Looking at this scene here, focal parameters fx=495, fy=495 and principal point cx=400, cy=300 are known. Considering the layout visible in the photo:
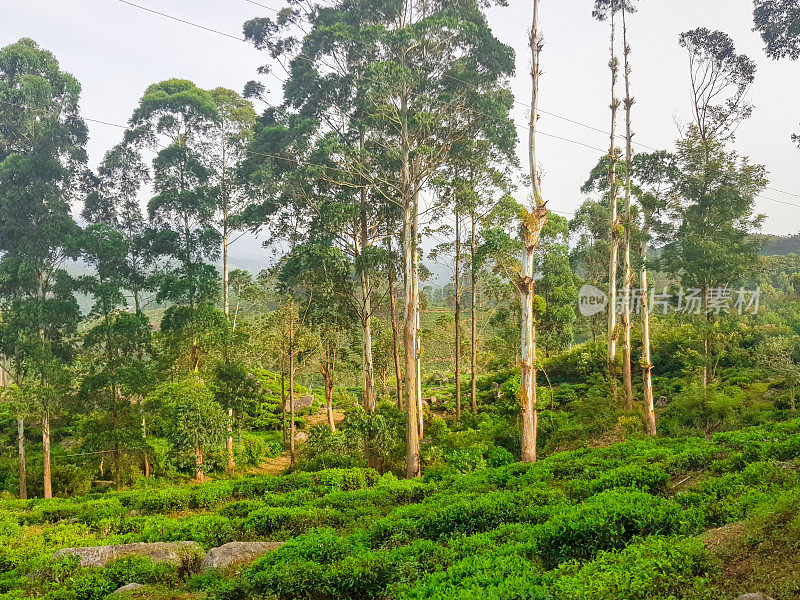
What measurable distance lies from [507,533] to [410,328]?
8.61 metres

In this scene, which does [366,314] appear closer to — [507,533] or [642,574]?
[507,533]

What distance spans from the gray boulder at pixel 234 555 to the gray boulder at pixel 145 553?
377 mm

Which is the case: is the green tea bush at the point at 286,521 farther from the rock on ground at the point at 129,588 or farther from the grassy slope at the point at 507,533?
the rock on ground at the point at 129,588

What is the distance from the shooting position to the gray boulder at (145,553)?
7.94m

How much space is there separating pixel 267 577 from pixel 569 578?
11.4 feet

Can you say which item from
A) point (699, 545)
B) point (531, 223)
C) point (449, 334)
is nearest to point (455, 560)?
point (699, 545)

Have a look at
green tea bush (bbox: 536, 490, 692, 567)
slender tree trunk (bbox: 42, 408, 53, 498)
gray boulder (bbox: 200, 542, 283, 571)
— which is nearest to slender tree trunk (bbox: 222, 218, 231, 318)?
slender tree trunk (bbox: 42, 408, 53, 498)

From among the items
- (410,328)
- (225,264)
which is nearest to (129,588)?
(410,328)

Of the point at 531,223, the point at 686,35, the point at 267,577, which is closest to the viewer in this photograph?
the point at 267,577

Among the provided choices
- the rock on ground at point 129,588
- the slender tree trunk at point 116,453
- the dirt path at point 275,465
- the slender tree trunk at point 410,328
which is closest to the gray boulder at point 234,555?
the rock on ground at point 129,588

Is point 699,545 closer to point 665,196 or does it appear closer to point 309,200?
point 665,196

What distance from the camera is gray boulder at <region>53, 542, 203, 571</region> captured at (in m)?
7.94

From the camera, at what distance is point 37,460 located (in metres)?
19.7

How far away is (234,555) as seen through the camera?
7.74m
